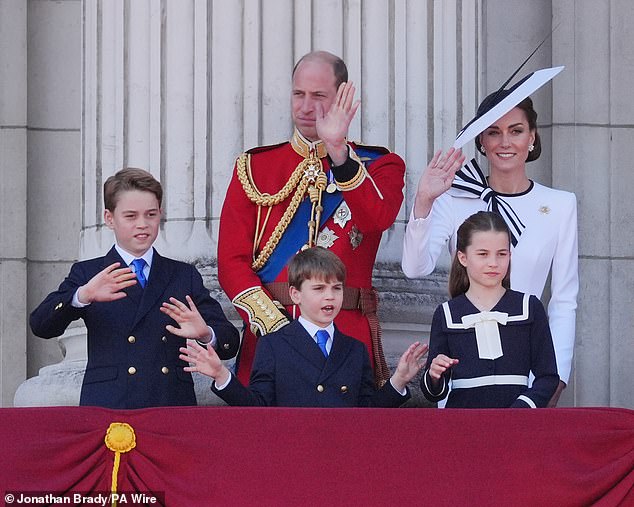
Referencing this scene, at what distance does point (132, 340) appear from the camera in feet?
18.9

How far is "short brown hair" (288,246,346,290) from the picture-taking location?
573 cm

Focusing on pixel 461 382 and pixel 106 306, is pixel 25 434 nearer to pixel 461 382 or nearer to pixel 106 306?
pixel 106 306

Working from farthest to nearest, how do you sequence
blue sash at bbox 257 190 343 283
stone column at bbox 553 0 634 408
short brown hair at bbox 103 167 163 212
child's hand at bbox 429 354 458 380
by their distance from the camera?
stone column at bbox 553 0 634 408 < blue sash at bbox 257 190 343 283 < short brown hair at bbox 103 167 163 212 < child's hand at bbox 429 354 458 380

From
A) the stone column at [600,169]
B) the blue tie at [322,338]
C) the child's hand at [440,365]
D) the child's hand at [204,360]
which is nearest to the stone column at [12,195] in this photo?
the stone column at [600,169]

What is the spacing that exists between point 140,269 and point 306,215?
0.69 metres

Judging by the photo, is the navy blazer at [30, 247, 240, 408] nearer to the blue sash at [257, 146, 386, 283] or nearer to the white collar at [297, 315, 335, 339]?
the white collar at [297, 315, 335, 339]

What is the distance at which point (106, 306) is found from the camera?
5.81 m

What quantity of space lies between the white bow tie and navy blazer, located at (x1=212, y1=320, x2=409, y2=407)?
0.30m

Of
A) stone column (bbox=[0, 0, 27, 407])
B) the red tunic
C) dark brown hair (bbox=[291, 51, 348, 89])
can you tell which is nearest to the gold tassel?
the red tunic

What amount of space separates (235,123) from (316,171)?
0.93 meters

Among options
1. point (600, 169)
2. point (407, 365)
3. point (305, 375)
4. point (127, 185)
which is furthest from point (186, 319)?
point (600, 169)

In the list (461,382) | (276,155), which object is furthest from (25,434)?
(276,155)

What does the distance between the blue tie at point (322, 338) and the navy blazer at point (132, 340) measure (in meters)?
0.29

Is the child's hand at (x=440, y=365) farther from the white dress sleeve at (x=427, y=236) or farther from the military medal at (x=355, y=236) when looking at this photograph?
the military medal at (x=355, y=236)
